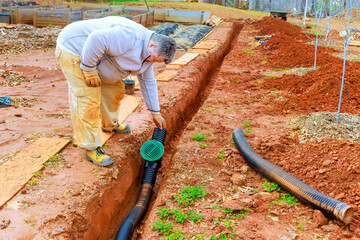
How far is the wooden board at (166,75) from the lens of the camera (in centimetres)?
748

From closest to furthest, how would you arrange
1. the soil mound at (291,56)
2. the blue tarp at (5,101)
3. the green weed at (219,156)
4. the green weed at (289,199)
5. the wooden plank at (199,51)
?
the green weed at (289,199) → the green weed at (219,156) → the blue tarp at (5,101) → the soil mound at (291,56) → the wooden plank at (199,51)

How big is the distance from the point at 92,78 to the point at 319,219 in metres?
2.64

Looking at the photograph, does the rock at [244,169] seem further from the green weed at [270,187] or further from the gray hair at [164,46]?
the gray hair at [164,46]

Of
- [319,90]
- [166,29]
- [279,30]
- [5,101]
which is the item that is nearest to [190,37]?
[166,29]

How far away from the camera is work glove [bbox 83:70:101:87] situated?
3084mm

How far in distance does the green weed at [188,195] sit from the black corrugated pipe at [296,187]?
2.75 ft

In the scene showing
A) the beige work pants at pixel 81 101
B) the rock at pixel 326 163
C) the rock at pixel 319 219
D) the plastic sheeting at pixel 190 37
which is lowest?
the rock at pixel 319 219

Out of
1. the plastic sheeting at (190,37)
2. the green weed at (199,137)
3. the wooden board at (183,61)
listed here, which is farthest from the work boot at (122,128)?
the plastic sheeting at (190,37)

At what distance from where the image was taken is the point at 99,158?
12.0ft

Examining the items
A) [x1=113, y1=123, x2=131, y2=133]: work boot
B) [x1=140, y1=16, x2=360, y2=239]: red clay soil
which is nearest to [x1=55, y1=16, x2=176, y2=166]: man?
[x1=113, y1=123, x2=131, y2=133]: work boot

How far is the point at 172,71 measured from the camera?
8188mm

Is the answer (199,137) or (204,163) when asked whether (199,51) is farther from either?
(204,163)

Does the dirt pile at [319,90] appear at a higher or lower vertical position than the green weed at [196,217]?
higher

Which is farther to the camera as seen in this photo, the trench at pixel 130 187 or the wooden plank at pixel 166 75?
the wooden plank at pixel 166 75
